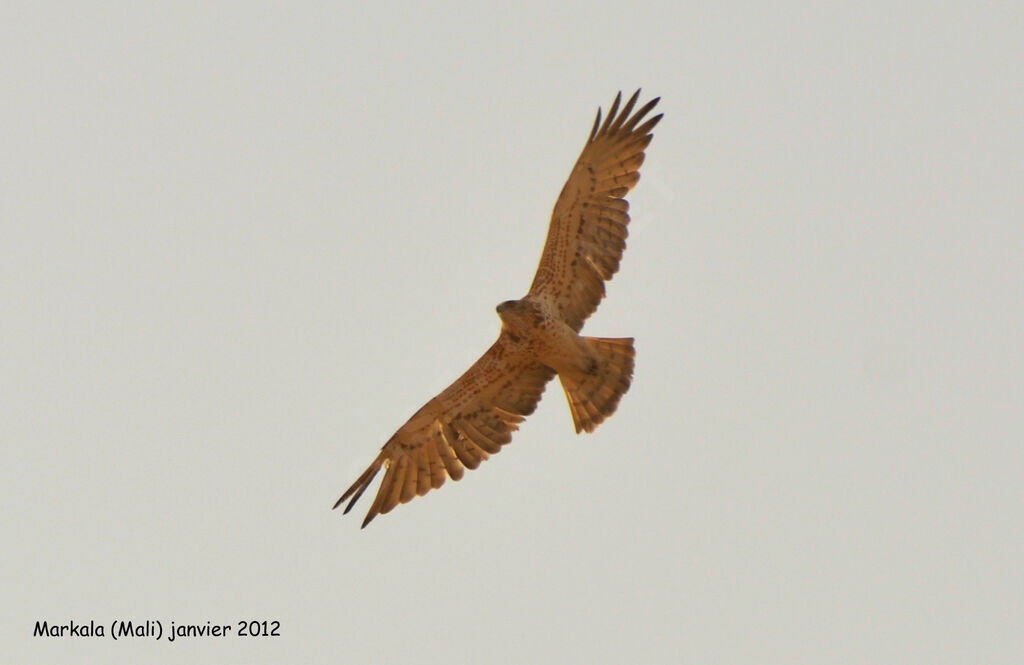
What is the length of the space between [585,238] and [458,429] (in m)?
2.65

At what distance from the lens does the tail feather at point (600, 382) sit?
22.5m

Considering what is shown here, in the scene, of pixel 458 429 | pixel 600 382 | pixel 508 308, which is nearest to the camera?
pixel 508 308

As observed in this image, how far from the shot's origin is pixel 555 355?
22.4 meters

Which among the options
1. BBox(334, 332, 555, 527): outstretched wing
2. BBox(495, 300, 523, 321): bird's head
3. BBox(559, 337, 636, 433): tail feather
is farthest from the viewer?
BBox(334, 332, 555, 527): outstretched wing

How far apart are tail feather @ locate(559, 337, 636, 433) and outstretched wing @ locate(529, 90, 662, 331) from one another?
0.46m

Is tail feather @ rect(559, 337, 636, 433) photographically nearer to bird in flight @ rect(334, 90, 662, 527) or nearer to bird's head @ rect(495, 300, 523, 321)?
bird in flight @ rect(334, 90, 662, 527)

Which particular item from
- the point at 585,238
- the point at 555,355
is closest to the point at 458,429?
the point at 555,355

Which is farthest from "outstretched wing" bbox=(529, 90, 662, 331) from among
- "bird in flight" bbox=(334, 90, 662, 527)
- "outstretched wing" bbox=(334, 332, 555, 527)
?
"outstretched wing" bbox=(334, 332, 555, 527)

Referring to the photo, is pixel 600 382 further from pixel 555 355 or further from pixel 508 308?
pixel 508 308

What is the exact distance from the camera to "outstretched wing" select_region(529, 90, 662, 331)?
22.6 m

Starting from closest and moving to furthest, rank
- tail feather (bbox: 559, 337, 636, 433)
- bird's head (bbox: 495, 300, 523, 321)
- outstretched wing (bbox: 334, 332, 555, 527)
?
bird's head (bbox: 495, 300, 523, 321) < tail feather (bbox: 559, 337, 636, 433) < outstretched wing (bbox: 334, 332, 555, 527)

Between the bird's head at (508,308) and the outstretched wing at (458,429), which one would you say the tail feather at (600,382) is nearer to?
the outstretched wing at (458,429)

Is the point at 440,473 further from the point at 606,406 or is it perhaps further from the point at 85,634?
the point at 85,634

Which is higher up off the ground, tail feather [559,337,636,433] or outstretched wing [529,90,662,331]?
outstretched wing [529,90,662,331]
